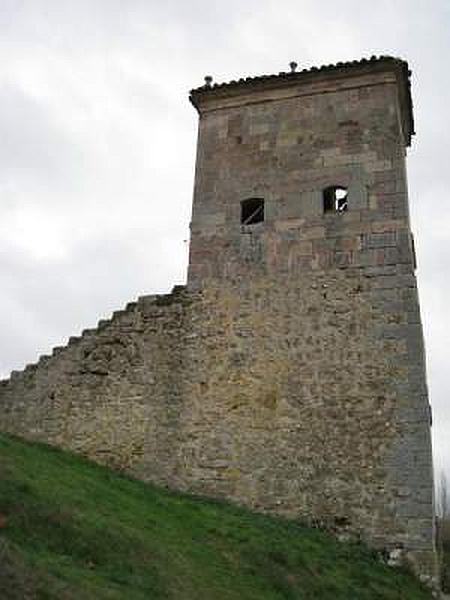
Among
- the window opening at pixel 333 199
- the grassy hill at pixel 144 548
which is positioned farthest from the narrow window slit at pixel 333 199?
the grassy hill at pixel 144 548

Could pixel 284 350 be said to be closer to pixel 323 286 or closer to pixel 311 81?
pixel 323 286

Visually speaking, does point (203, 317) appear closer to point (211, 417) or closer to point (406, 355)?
point (211, 417)

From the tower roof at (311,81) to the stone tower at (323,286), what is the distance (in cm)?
3

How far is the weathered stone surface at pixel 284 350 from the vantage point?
12.3 meters

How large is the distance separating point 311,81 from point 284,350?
550cm

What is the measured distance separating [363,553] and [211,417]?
3.41 meters

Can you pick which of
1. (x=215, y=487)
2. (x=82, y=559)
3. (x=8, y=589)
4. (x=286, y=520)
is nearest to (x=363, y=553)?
(x=286, y=520)

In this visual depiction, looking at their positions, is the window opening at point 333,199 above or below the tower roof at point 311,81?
below

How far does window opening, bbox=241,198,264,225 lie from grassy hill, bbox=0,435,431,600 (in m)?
5.36

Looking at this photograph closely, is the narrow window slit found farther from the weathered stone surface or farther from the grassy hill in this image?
the grassy hill

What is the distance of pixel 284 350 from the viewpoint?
13359 mm

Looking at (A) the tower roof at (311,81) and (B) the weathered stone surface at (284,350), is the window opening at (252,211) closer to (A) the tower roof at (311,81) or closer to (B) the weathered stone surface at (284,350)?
(B) the weathered stone surface at (284,350)

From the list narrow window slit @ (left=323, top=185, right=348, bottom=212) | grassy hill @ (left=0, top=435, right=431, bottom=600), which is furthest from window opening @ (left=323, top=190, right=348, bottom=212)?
grassy hill @ (left=0, top=435, right=431, bottom=600)

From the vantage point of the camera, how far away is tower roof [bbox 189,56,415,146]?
1470cm
